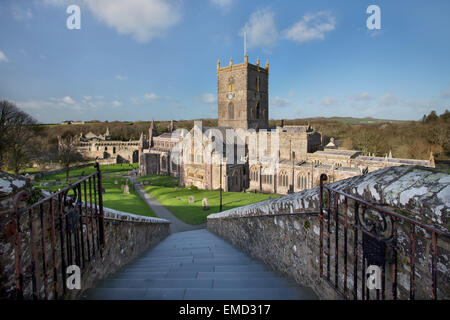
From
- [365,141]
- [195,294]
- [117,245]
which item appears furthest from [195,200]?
[365,141]

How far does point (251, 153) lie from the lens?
4209 centimetres

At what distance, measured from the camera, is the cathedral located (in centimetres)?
3466

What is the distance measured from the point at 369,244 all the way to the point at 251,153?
39.5m

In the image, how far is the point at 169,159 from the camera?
50156 mm

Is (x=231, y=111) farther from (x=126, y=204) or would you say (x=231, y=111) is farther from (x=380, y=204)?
(x=380, y=204)

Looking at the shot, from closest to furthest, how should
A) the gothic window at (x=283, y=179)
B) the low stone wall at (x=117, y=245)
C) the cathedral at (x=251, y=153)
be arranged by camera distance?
the low stone wall at (x=117, y=245) → the cathedral at (x=251, y=153) → the gothic window at (x=283, y=179)

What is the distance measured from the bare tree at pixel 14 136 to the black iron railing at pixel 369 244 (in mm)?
41639

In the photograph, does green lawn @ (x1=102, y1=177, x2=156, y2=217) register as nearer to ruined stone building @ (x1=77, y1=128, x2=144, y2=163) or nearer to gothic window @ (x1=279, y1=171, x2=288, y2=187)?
gothic window @ (x1=279, y1=171, x2=288, y2=187)

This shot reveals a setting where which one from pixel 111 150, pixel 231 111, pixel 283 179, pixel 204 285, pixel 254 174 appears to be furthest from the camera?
pixel 111 150

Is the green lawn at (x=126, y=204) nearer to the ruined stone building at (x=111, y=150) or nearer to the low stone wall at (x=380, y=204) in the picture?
the low stone wall at (x=380, y=204)

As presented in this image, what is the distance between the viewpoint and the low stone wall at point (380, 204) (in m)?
2.23

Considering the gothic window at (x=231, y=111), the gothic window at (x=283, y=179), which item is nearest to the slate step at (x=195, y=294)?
the gothic window at (x=283, y=179)

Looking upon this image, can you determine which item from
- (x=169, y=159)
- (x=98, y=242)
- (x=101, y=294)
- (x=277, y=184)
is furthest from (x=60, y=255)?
(x=169, y=159)
